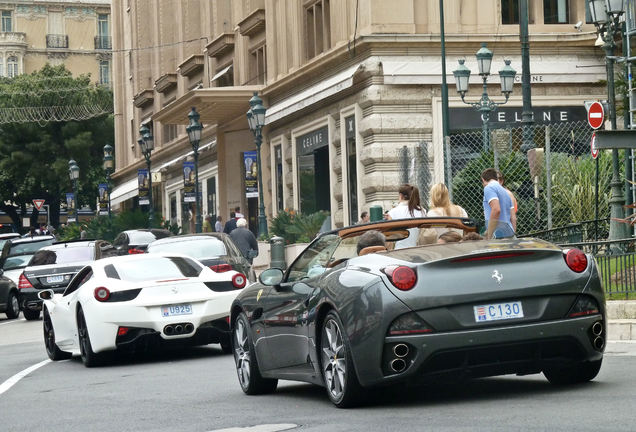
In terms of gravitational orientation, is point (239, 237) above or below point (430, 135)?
below

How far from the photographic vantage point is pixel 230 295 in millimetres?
15711

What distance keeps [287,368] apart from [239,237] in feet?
60.4

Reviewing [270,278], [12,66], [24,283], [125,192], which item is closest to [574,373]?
[270,278]

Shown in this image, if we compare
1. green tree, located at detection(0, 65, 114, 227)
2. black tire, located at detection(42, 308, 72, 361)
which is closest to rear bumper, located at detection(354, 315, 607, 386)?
black tire, located at detection(42, 308, 72, 361)

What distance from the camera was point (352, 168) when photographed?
35.3m

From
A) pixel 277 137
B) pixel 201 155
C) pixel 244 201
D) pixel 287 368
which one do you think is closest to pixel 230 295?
pixel 287 368

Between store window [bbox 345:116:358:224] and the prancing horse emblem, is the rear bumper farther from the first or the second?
store window [bbox 345:116:358:224]

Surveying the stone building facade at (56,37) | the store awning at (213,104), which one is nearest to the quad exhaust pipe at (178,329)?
the store awning at (213,104)

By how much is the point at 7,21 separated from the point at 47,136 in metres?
27.6

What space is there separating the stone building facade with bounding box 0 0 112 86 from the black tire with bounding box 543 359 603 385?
10244 cm

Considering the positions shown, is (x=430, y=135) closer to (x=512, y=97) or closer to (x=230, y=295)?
(x=512, y=97)

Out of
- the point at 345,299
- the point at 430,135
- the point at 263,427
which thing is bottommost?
the point at 263,427

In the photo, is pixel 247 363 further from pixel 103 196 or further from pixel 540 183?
pixel 103 196

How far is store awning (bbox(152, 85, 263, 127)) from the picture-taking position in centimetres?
4228
